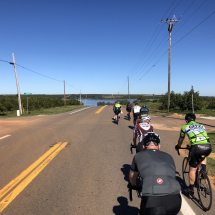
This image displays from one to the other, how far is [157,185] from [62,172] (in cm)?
340

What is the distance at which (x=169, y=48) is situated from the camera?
22969 mm

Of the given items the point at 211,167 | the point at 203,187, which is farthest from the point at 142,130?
the point at 211,167

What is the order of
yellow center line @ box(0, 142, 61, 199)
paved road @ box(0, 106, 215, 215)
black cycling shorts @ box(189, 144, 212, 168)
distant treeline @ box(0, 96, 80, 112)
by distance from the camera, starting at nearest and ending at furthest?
paved road @ box(0, 106, 215, 215) → black cycling shorts @ box(189, 144, 212, 168) → yellow center line @ box(0, 142, 61, 199) → distant treeline @ box(0, 96, 80, 112)

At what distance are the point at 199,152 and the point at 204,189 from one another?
0.75m

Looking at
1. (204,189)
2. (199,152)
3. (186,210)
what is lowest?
(186,210)

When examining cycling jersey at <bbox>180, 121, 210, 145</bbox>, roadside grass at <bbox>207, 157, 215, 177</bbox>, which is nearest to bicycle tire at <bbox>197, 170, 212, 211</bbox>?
cycling jersey at <bbox>180, 121, 210, 145</bbox>

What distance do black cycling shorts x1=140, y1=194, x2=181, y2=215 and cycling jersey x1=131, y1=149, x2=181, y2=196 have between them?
0.18 ft

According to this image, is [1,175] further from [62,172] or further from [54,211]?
[54,211]

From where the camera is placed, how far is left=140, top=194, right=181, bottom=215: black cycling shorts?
2.03 m

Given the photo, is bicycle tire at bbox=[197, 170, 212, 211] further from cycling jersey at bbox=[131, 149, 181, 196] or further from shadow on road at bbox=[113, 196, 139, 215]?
cycling jersey at bbox=[131, 149, 181, 196]

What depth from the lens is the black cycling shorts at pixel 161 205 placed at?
2033mm

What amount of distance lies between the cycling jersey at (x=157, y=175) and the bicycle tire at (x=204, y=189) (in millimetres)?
1739

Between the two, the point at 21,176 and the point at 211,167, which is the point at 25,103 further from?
the point at 211,167

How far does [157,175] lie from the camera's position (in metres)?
2.13
